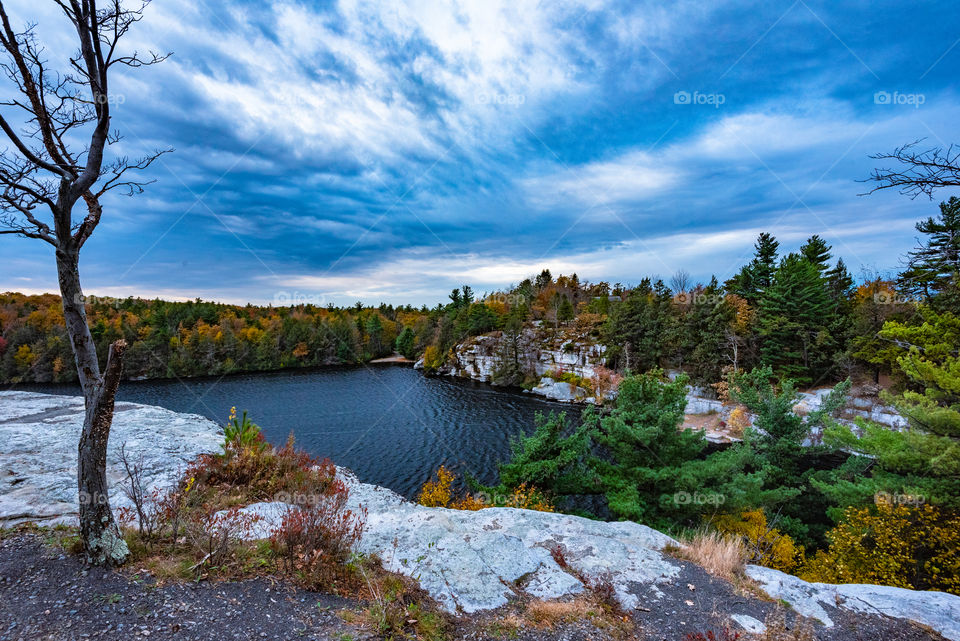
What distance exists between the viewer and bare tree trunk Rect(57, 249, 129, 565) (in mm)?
4477

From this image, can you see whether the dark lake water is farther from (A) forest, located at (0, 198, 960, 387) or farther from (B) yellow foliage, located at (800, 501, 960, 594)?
(B) yellow foliage, located at (800, 501, 960, 594)

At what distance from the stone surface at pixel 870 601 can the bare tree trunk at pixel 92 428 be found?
942 cm

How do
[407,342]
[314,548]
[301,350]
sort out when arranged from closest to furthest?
1. [314,548]
2. [301,350]
3. [407,342]

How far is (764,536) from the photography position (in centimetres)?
1101

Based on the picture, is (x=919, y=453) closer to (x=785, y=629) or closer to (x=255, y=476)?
(x=785, y=629)

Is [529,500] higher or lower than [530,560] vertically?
lower

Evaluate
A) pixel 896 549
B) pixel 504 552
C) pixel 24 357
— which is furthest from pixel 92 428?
pixel 24 357

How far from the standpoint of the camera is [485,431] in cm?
3170

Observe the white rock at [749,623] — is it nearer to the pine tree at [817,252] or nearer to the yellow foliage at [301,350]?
the pine tree at [817,252]

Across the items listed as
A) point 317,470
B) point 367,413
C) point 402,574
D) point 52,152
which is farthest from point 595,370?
point 52,152

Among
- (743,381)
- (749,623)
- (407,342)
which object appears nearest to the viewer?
(749,623)

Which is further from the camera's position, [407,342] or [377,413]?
[407,342]

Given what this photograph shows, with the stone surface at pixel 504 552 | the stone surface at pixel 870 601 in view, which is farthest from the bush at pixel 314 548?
the stone surface at pixel 870 601

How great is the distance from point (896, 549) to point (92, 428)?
Result: 18.4 m
